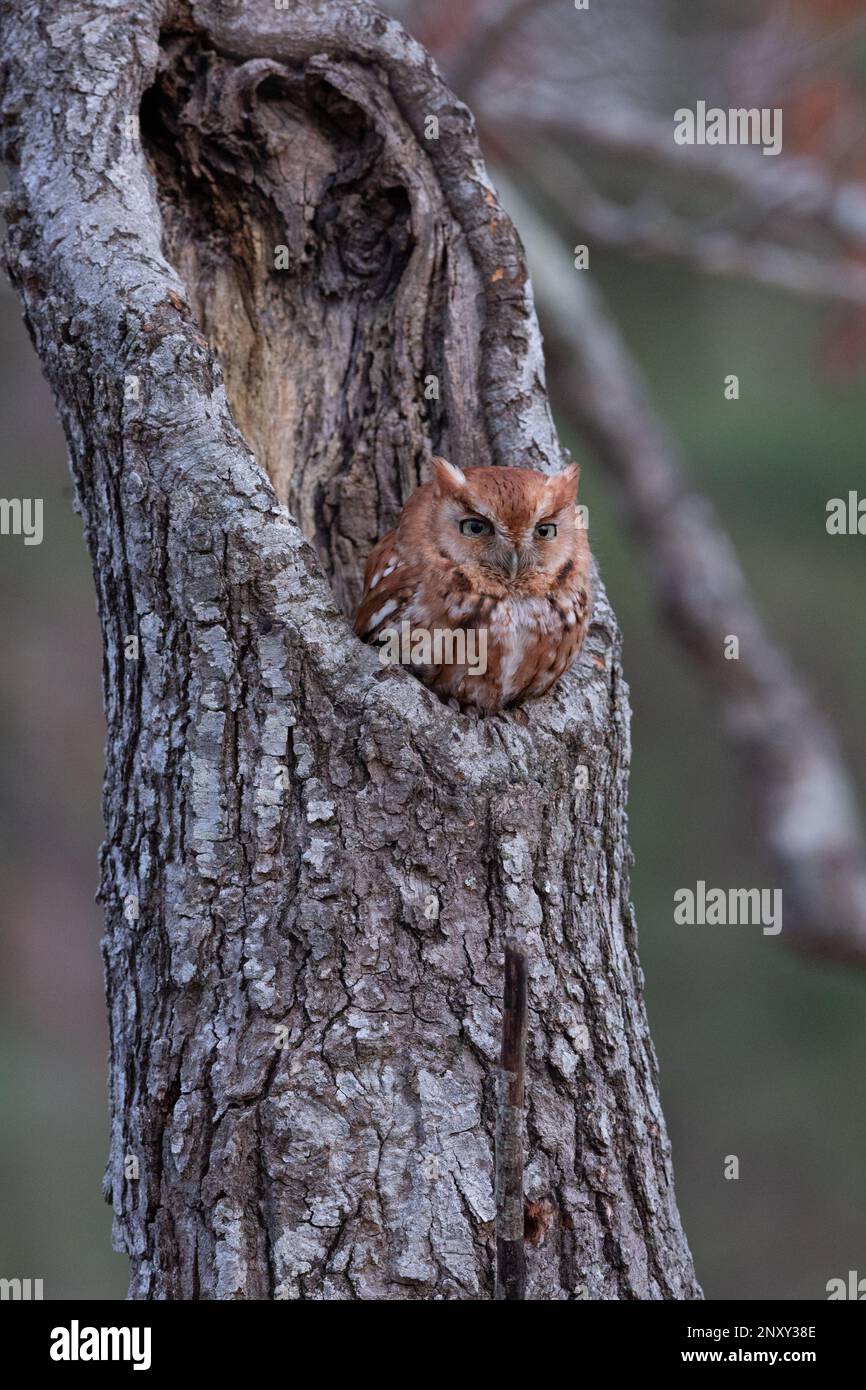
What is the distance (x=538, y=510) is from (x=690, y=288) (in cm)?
917

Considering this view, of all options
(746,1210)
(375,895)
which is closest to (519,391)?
(375,895)

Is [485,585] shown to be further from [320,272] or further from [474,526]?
[320,272]

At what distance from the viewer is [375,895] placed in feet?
7.09

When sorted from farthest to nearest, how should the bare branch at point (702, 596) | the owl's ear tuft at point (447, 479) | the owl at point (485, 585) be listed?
the bare branch at point (702, 596), the owl's ear tuft at point (447, 479), the owl at point (485, 585)

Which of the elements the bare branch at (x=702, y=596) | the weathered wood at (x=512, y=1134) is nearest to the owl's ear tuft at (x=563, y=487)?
the weathered wood at (x=512, y=1134)

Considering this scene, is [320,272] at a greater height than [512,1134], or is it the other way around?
[320,272]

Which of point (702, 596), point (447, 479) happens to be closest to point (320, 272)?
point (447, 479)

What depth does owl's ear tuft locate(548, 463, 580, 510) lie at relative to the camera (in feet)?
8.82

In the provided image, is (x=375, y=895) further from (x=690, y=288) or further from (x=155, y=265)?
(x=690, y=288)

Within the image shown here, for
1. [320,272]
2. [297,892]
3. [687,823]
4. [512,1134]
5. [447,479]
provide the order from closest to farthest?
[512,1134]
[297,892]
[447,479]
[320,272]
[687,823]

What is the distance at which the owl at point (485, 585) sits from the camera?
2535 millimetres

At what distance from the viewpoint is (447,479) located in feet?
8.78

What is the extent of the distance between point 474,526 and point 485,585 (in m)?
0.11

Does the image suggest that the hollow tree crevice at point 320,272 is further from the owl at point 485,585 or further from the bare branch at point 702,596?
the bare branch at point 702,596
